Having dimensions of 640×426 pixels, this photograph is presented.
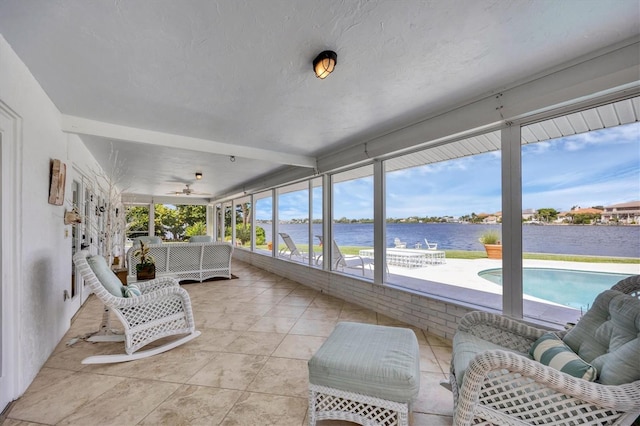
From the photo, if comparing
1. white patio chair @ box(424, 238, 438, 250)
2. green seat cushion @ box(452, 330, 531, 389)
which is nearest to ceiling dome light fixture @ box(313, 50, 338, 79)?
green seat cushion @ box(452, 330, 531, 389)

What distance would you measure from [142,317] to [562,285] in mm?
4099

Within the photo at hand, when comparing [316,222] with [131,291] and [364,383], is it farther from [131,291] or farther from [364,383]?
[364,383]

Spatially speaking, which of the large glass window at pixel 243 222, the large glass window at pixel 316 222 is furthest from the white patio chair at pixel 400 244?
the large glass window at pixel 243 222

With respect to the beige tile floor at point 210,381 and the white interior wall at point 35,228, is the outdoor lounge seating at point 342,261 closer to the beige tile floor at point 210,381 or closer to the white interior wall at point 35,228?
the beige tile floor at point 210,381

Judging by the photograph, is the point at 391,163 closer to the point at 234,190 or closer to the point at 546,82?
the point at 546,82

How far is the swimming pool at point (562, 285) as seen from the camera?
2.36m

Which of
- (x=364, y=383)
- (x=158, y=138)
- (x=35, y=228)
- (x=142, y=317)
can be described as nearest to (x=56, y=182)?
(x=35, y=228)

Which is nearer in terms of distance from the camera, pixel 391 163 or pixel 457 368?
pixel 457 368

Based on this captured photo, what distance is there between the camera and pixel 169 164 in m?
5.71

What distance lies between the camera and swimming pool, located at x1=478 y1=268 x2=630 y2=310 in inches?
93.0

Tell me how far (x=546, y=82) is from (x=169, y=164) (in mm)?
6132

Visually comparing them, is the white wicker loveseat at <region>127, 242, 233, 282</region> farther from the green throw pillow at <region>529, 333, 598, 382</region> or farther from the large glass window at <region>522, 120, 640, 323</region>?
the green throw pillow at <region>529, 333, 598, 382</region>

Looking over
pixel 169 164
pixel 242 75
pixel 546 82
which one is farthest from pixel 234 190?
pixel 546 82

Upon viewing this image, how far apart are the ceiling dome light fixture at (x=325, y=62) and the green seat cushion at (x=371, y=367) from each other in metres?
1.93
